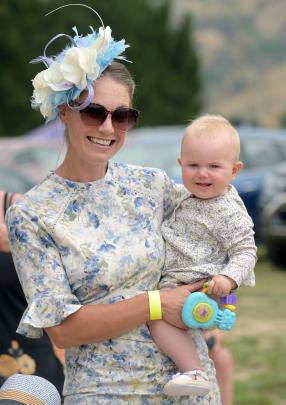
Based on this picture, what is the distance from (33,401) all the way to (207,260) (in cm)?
65

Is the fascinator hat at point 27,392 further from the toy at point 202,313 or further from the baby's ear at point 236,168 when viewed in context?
the baby's ear at point 236,168

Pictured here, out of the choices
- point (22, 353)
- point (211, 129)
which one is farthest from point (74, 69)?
point (22, 353)

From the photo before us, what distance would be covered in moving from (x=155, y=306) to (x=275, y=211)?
889 centimetres

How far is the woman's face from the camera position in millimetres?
3131

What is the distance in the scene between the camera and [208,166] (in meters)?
3.32

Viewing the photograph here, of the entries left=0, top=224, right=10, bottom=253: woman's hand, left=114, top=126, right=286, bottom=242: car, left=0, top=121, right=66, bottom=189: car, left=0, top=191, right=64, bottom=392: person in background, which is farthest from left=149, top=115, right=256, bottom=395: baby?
left=114, top=126, right=286, bottom=242: car

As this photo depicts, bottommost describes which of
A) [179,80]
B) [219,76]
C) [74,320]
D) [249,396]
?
[249,396]

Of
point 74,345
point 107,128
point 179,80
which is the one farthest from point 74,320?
point 179,80

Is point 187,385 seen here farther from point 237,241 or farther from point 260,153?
point 260,153

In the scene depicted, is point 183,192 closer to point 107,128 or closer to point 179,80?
point 107,128

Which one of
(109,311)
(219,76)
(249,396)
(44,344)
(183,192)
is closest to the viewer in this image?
(109,311)

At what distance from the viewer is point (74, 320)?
3.04 metres

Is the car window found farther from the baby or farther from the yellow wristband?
the yellow wristband

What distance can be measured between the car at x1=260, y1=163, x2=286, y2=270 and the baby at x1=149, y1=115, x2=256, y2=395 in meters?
8.55
